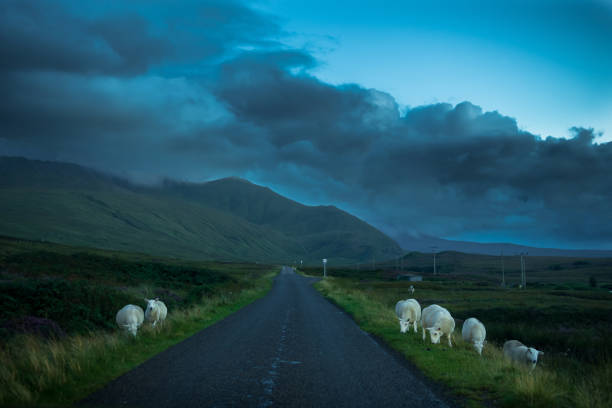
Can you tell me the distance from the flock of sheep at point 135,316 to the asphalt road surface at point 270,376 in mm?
2766

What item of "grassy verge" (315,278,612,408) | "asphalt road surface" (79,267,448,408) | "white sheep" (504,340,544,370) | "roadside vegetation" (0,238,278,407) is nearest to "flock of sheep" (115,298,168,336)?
"roadside vegetation" (0,238,278,407)

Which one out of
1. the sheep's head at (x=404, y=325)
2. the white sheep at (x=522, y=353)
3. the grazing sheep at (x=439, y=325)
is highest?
the grazing sheep at (x=439, y=325)

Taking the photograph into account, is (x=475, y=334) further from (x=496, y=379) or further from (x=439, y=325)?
(x=496, y=379)

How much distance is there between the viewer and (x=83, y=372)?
10.8 meters

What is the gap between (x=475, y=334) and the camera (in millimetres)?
18250

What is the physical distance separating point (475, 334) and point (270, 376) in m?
10.6

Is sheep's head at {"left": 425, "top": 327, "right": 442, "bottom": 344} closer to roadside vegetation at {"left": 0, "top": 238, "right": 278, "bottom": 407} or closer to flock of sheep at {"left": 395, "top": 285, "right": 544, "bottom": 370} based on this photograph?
flock of sheep at {"left": 395, "top": 285, "right": 544, "bottom": 370}

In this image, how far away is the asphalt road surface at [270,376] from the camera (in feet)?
30.3

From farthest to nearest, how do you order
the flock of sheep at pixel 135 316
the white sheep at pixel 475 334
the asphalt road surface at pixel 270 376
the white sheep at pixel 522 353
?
the flock of sheep at pixel 135 316, the white sheep at pixel 475 334, the white sheep at pixel 522 353, the asphalt road surface at pixel 270 376

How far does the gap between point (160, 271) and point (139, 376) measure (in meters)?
59.1

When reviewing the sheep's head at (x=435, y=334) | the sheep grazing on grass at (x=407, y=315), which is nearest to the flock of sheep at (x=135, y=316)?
the sheep grazing on grass at (x=407, y=315)

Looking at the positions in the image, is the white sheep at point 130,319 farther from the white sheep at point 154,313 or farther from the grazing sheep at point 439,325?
the grazing sheep at point 439,325

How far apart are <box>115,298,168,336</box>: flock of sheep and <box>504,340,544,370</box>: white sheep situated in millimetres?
14524

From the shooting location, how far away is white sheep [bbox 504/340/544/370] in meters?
15.1
